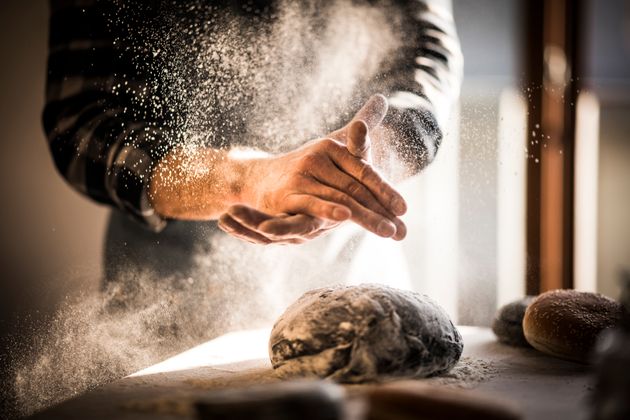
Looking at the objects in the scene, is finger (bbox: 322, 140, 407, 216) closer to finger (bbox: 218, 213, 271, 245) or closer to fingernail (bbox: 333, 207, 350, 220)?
fingernail (bbox: 333, 207, 350, 220)

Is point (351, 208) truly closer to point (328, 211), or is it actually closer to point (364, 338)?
point (328, 211)

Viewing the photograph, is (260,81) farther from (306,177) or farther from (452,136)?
(452,136)

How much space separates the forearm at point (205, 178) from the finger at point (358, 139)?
0.32 m

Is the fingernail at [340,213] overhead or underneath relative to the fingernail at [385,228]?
overhead

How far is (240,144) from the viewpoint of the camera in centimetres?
160

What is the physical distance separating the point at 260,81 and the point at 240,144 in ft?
0.62

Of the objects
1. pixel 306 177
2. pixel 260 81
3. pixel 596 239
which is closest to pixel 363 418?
pixel 306 177

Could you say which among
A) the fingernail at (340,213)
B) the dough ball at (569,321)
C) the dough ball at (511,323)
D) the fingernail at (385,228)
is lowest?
the dough ball at (511,323)

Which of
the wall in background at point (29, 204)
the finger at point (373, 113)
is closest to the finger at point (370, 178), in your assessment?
the finger at point (373, 113)

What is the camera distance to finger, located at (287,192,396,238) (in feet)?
4.49

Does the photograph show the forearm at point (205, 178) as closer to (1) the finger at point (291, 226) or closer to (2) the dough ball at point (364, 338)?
(1) the finger at point (291, 226)

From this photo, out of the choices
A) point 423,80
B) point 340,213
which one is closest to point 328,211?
point 340,213

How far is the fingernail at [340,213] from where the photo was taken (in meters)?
1.32

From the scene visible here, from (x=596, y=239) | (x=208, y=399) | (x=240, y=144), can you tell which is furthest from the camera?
(x=596, y=239)
